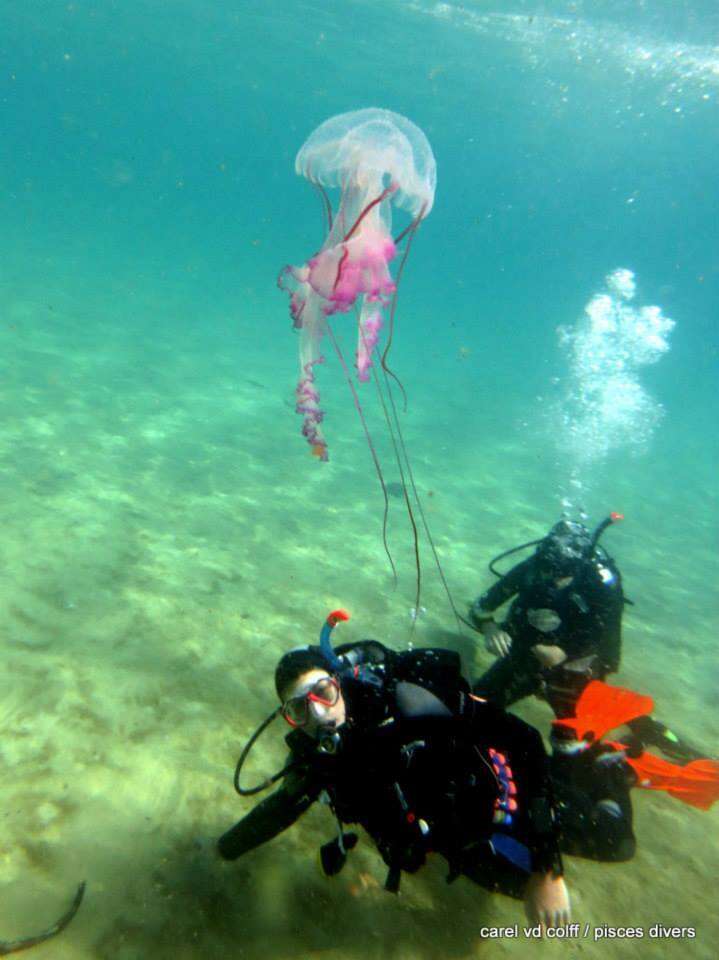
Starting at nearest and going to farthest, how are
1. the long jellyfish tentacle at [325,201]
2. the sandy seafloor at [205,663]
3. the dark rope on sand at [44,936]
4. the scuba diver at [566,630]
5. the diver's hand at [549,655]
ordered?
1. the dark rope on sand at [44,936]
2. the sandy seafloor at [205,663]
3. the long jellyfish tentacle at [325,201]
4. the diver's hand at [549,655]
5. the scuba diver at [566,630]

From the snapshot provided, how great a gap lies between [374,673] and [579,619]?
7.71ft

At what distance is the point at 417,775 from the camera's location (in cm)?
246

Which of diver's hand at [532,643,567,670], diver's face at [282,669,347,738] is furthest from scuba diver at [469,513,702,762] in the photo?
diver's face at [282,669,347,738]

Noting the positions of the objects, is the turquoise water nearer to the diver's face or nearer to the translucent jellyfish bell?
the diver's face

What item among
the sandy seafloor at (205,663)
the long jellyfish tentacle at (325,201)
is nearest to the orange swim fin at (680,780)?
the sandy seafloor at (205,663)

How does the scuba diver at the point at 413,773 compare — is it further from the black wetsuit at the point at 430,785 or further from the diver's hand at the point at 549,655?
the diver's hand at the point at 549,655

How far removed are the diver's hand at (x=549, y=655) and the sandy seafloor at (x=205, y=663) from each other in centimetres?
98

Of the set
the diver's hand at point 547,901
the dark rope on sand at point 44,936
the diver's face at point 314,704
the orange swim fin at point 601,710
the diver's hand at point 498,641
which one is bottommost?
the dark rope on sand at point 44,936

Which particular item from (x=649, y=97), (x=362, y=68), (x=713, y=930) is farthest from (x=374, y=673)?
(x=362, y=68)

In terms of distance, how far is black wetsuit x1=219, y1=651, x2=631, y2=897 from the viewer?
7.91ft

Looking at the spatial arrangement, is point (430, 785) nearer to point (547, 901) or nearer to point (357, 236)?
point (547, 901)

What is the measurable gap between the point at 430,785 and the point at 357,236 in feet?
9.56

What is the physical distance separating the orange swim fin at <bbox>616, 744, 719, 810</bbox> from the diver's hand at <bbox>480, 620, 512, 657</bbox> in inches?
43.9

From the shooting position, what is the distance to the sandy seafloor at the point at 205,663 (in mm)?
2705
